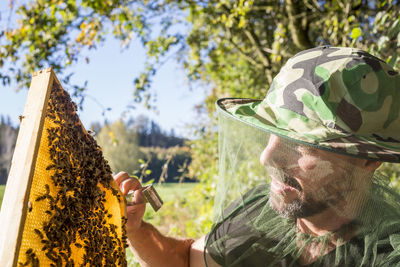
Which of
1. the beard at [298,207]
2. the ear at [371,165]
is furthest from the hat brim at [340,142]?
the beard at [298,207]

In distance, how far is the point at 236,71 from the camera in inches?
273

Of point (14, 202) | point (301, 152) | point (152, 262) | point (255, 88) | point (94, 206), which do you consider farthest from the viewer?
point (255, 88)

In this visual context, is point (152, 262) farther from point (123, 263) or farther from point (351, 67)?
point (351, 67)

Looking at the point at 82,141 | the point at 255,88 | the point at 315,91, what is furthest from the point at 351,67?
the point at 255,88

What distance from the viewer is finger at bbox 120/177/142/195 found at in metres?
1.70

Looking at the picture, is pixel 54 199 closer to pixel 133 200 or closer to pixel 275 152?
pixel 133 200

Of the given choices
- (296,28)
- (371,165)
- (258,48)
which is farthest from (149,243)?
(258,48)

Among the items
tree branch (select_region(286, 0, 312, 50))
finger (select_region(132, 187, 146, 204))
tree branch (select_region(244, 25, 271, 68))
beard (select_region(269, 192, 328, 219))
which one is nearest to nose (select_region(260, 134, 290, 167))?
beard (select_region(269, 192, 328, 219))

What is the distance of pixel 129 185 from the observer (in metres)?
1.71

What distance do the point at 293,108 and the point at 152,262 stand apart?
105 centimetres

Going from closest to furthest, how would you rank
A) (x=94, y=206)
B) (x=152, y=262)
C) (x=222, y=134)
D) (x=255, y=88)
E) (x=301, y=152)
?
(x=301, y=152) → (x=94, y=206) → (x=222, y=134) → (x=152, y=262) → (x=255, y=88)

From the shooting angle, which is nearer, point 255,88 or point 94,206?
point 94,206

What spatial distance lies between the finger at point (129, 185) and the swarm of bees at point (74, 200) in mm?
112

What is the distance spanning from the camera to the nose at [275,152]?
1.37 meters
